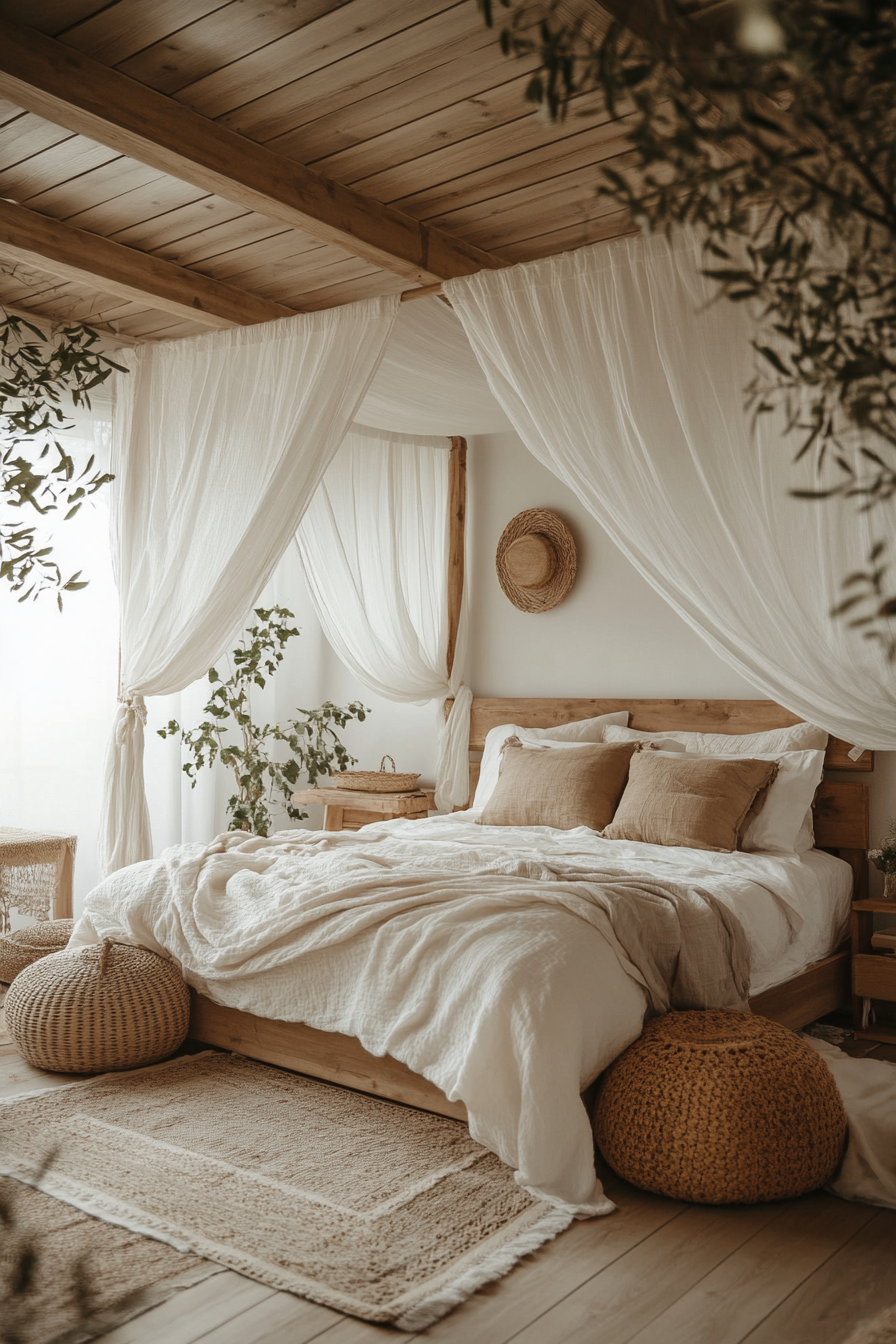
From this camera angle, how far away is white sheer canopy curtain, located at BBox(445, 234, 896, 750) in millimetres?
3074

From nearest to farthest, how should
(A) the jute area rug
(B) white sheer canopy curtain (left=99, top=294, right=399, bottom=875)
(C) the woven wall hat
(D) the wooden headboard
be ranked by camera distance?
(A) the jute area rug → (B) white sheer canopy curtain (left=99, top=294, right=399, bottom=875) → (D) the wooden headboard → (C) the woven wall hat

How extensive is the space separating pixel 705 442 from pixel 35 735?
3.46 metres

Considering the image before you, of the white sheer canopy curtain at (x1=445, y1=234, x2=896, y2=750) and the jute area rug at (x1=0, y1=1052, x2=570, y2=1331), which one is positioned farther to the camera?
the white sheer canopy curtain at (x1=445, y1=234, x2=896, y2=750)

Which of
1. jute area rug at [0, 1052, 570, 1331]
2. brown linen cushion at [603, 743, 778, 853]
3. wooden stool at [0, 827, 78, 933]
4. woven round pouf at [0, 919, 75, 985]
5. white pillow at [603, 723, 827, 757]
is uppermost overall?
white pillow at [603, 723, 827, 757]

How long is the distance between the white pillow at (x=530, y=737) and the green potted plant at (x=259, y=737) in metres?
0.96

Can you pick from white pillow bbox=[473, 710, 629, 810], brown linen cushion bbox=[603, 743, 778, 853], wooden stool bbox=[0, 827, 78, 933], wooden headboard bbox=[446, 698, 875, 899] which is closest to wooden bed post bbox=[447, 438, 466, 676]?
wooden headboard bbox=[446, 698, 875, 899]

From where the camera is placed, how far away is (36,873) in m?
4.99

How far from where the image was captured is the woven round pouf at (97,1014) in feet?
11.7

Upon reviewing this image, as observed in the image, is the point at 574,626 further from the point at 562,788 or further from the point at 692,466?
the point at 692,466

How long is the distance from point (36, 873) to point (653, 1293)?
3.47 m

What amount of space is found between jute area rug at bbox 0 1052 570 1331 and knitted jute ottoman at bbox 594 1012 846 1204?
28 centimetres

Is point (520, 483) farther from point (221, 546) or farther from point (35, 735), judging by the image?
point (35, 735)

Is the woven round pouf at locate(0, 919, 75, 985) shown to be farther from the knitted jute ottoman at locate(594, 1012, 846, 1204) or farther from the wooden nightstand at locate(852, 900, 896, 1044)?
the wooden nightstand at locate(852, 900, 896, 1044)

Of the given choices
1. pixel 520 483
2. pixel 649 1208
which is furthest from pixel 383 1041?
pixel 520 483
